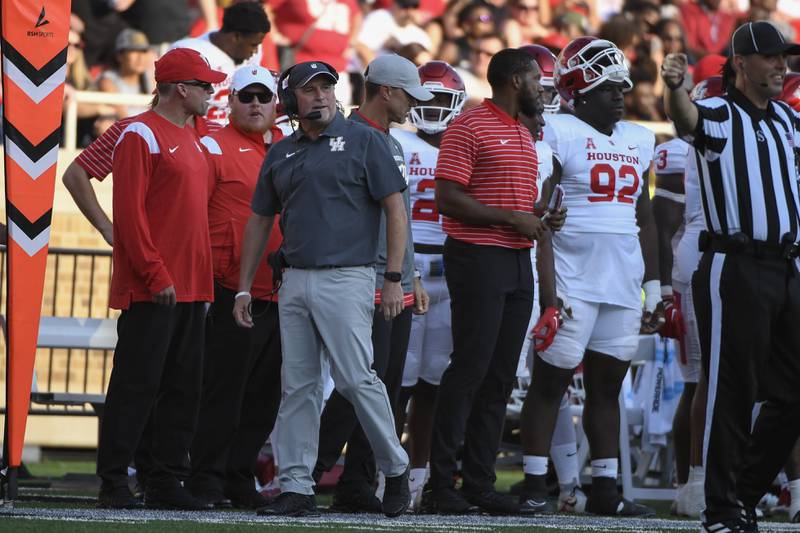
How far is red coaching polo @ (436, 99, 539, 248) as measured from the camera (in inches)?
328

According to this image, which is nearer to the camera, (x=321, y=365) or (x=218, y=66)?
(x=321, y=365)

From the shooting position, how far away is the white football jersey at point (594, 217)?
8891mm

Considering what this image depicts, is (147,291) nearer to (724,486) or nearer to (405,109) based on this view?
(405,109)

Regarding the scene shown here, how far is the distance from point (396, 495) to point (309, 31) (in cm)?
829

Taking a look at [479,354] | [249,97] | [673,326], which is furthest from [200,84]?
[673,326]

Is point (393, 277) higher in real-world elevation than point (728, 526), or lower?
higher

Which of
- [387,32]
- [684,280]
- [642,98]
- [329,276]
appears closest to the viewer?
[329,276]

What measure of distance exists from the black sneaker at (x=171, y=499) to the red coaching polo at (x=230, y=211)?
1133 mm

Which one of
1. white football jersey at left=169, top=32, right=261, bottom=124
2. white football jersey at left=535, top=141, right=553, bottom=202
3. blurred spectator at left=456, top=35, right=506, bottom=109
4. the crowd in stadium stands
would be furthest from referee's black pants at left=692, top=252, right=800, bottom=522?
blurred spectator at left=456, top=35, right=506, bottom=109

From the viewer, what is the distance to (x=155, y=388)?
25.9ft

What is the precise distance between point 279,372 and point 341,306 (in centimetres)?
121

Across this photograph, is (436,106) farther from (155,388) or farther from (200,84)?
(155,388)

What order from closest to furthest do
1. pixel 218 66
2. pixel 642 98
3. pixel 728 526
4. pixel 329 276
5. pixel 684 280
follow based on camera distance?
pixel 728 526, pixel 329 276, pixel 684 280, pixel 218 66, pixel 642 98

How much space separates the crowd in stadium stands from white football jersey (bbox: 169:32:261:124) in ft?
8.75
